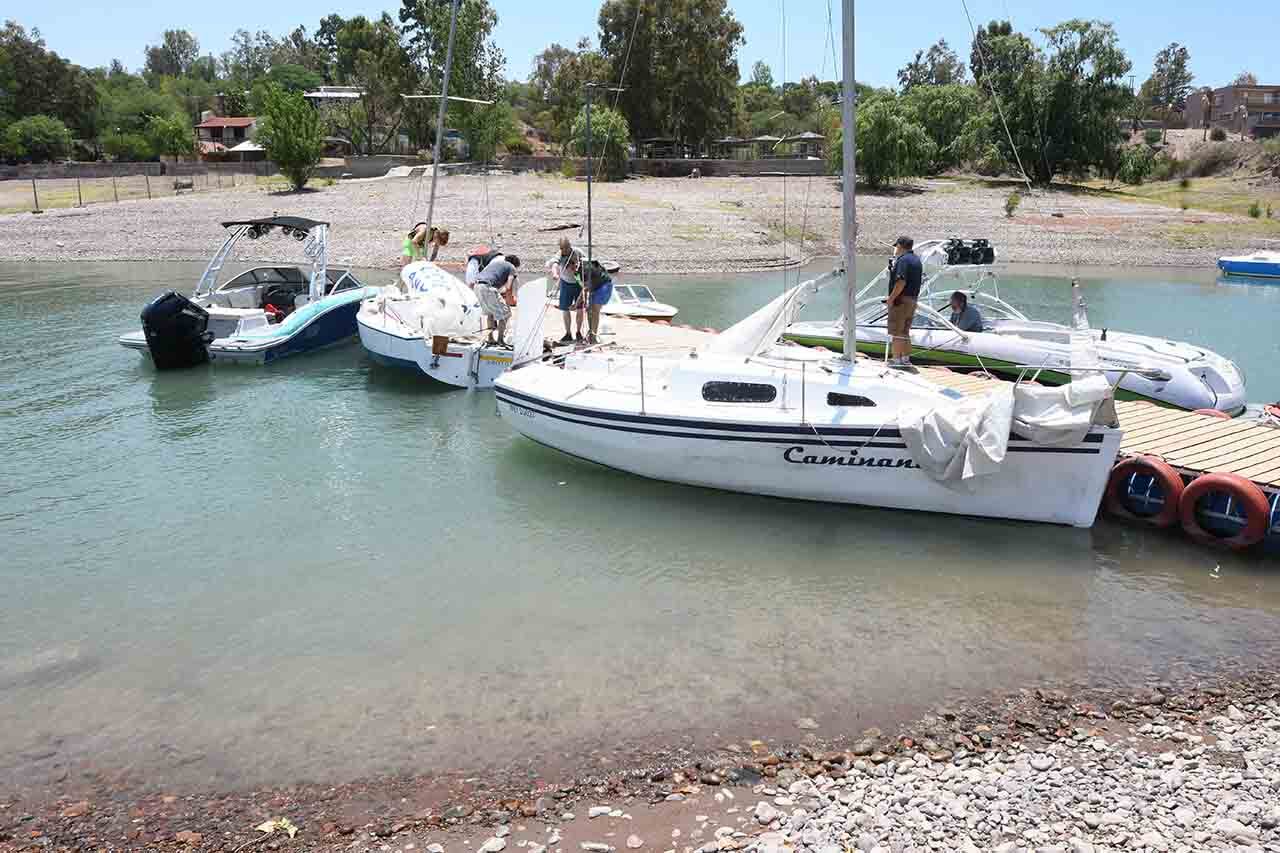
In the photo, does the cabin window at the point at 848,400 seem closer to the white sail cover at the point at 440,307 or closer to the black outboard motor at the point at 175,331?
the white sail cover at the point at 440,307

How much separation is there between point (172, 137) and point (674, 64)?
143 ft

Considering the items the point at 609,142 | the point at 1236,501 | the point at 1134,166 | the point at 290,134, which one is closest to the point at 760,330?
the point at 1236,501

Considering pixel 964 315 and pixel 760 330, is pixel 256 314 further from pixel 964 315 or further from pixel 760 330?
pixel 964 315

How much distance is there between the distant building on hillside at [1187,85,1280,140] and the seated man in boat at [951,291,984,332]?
113982 millimetres

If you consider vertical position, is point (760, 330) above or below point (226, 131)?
below

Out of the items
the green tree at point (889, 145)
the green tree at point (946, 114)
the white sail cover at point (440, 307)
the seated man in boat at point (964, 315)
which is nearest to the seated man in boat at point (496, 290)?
the white sail cover at point (440, 307)

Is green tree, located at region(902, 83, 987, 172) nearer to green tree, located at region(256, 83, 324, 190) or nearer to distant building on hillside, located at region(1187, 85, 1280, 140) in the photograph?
green tree, located at region(256, 83, 324, 190)

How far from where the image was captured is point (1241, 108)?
379 feet

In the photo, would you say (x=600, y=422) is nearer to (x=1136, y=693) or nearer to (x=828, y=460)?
(x=828, y=460)

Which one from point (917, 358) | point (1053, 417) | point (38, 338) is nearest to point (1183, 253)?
point (917, 358)

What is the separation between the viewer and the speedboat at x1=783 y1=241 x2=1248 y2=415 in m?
15.6

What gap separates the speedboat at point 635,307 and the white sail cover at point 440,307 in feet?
13.0

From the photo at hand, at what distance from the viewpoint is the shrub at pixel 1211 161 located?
70.4 metres

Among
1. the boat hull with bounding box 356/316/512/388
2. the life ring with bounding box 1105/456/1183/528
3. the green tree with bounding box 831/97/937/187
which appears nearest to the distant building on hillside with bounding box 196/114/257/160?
the green tree with bounding box 831/97/937/187
